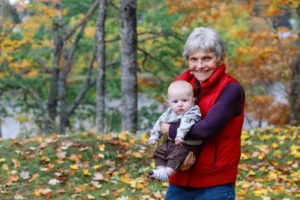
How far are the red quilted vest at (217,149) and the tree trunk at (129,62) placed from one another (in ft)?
25.4

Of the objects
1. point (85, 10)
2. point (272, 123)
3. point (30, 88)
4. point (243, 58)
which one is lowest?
point (272, 123)

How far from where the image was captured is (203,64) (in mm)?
3400

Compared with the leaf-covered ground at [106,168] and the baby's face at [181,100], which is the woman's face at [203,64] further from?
the leaf-covered ground at [106,168]

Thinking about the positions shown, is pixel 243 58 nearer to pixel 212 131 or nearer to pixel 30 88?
pixel 30 88

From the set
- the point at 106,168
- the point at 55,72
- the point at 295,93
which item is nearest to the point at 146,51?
the point at 55,72

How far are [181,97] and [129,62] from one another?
820 centimetres

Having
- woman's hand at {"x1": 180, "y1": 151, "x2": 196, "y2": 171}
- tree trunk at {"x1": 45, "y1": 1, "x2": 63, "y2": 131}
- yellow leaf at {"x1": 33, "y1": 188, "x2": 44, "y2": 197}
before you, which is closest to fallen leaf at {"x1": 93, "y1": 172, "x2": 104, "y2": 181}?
yellow leaf at {"x1": 33, "y1": 188, "x2": 44, "y2": 197}

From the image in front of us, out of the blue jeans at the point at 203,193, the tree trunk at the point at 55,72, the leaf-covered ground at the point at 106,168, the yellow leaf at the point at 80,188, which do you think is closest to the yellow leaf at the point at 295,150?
the leaf-covered ground at the point at 106,168

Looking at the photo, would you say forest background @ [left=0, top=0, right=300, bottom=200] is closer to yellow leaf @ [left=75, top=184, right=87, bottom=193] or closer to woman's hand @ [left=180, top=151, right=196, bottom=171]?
yellow leaf @ [left=75, top=184, right=87, bottom=193]

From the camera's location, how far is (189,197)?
356 cm

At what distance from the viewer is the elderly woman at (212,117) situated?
3.30 meters

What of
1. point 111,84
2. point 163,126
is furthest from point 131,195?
point 111,84

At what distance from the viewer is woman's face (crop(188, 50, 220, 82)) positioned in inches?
133

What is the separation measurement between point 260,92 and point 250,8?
17.2 ft
